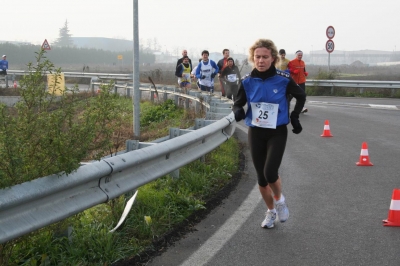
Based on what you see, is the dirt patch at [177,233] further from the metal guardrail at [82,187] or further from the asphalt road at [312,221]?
the metal guardrail at [82,187]

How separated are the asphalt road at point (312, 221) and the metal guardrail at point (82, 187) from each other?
69 cm

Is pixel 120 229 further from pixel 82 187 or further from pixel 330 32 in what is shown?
pixel 330 32

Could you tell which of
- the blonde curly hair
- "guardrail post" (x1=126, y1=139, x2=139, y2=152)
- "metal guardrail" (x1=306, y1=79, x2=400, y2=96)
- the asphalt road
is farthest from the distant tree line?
the blonde curly hair

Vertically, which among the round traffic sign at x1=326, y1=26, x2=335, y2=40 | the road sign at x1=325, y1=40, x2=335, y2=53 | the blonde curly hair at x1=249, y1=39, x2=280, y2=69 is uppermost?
the round traffic sign at x1=326, y1=26, x2=335, y2=40

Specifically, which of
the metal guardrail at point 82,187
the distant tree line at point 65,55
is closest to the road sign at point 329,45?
the metal guardrail at point 82,187

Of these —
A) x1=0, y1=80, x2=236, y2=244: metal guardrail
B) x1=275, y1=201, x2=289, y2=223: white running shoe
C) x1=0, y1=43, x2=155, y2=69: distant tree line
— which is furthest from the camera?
x1=0, y1=43, x2=155, y2=69: distant tree line

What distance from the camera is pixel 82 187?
189 inches

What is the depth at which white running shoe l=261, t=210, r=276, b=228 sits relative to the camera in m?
6.16

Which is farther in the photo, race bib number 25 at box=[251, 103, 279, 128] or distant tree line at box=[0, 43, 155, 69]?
distant tree line at box=[0, 43, 155, 69]

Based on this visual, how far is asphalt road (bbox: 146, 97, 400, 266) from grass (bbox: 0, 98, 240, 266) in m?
0.28

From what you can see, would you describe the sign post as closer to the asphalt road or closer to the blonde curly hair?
the asphalt road

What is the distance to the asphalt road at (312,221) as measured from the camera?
5.20m

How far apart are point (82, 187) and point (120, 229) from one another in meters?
0.93

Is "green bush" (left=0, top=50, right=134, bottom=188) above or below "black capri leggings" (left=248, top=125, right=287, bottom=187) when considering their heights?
above
